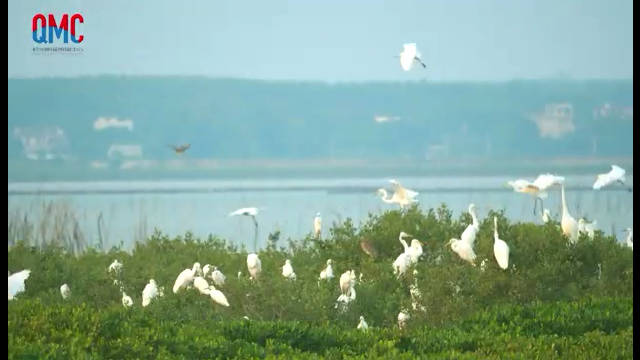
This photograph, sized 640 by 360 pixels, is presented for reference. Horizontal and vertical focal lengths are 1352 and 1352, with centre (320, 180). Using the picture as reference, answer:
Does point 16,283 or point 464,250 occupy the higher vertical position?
point 464,250

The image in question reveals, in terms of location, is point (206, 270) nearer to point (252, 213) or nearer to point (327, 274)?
point (327, 274)

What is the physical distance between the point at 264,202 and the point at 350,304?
15.3ft

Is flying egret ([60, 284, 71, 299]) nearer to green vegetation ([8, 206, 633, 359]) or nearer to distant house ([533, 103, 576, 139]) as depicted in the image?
green vegetation ([8, 206, 633, 359])

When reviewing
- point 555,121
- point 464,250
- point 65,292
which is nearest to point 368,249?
point 464,250

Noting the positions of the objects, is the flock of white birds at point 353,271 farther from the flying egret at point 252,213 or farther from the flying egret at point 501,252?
the flying egret at point 252,213

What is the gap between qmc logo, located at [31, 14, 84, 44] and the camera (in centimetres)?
1141

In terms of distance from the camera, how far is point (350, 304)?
935 cm

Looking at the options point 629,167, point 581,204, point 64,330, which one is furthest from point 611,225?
point 64,330

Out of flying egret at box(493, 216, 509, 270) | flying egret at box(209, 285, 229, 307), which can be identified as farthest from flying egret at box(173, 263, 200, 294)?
flying egret at box(493, 216, 509, 270)

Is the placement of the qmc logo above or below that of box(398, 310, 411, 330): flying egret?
above

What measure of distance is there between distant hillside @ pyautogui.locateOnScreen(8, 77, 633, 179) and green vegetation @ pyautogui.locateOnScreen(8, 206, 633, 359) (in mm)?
2680

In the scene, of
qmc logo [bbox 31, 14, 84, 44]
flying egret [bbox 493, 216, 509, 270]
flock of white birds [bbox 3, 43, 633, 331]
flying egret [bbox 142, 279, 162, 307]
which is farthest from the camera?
qmc logo [bbox 31, 14, 84, 44]

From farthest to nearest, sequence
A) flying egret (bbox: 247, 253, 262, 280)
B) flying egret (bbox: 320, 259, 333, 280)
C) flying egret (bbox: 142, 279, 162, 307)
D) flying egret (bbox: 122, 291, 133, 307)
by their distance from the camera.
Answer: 1. flying egret (bbox: 320, 259, 333, 280)
2. flying egret (bbox: 247, 253, 262, 280)
3. flying egret (bbox: 122, 291, 133, 307)
4. flying egret (bbox: 142, 279, 162, 307)

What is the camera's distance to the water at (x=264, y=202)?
12719mm
